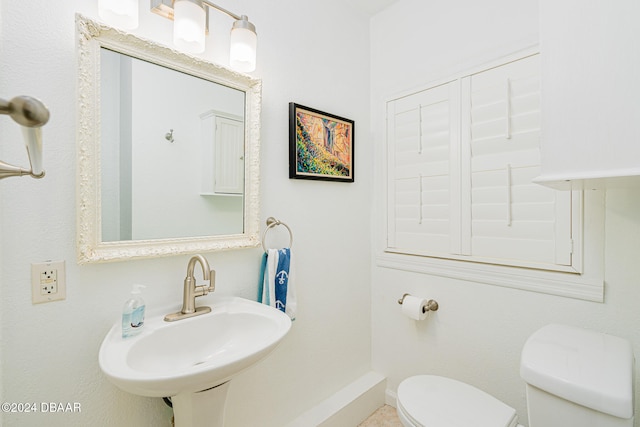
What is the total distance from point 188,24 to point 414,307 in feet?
5.47

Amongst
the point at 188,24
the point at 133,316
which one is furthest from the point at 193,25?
the point at 133,316

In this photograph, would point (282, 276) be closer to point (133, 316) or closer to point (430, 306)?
point (133, 316)

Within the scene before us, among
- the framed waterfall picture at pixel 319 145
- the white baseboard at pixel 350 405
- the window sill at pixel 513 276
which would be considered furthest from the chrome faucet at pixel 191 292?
the window sill at pixel 513 276

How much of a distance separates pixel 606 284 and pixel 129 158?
1.87 m

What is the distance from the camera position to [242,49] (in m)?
1.20

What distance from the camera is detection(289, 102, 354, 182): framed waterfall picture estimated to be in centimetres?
151

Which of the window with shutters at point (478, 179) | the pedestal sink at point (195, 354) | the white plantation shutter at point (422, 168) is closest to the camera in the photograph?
the pedestal sink at point (195, 354)

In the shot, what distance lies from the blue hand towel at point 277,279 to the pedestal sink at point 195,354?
0.13m

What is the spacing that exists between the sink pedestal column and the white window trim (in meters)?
1.23

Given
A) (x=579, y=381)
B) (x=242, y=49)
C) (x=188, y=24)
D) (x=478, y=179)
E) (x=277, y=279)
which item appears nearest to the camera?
(x=579, y=381)

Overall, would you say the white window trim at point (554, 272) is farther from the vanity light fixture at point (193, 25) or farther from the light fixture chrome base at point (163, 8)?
the light fixture chrome base at point (163, 8)

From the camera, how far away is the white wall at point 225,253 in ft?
2.78

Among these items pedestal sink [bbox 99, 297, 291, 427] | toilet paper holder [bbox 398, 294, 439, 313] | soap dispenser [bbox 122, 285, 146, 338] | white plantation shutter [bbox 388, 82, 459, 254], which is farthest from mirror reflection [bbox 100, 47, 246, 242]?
toilet paper holder [bbox 398, 294, 439, 313]

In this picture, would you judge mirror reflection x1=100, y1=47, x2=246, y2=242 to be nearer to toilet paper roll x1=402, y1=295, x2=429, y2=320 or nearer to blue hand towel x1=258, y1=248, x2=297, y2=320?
blue hand towel x1=258, y1=248, x2=297, y2=320
